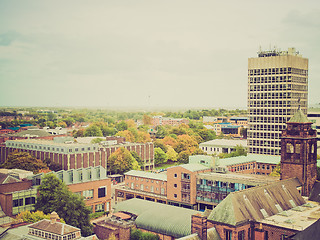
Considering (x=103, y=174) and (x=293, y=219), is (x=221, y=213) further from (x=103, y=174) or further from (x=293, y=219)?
(x=103, y=174)

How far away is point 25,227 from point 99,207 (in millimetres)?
26989

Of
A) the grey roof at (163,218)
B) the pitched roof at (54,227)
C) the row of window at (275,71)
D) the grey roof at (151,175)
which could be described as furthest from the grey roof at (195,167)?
the row of window at (275,71)

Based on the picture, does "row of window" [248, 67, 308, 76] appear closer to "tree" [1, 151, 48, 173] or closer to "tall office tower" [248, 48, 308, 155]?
"tall office tower" [248, 48, 308, 155]

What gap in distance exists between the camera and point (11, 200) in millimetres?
61125

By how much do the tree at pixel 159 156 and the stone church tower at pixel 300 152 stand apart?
7614cm

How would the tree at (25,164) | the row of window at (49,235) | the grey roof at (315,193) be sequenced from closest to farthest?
the row of window at (49,235) < the grey roof at (315,193) < the tree at (25,164)

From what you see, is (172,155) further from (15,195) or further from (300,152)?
(15,195)

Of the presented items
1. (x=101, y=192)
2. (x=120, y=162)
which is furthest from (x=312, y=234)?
(x=120, y=162)

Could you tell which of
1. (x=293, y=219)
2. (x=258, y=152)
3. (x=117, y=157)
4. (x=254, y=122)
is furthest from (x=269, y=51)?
(x=293, y=219)

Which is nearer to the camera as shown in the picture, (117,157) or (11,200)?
(11,200)

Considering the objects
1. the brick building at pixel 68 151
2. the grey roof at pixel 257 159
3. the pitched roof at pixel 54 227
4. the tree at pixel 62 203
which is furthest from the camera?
the brick building at pixel 68 151

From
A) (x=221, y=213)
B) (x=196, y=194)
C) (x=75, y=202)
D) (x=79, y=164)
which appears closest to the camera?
(x=221, y=213)

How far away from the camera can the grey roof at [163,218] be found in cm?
5355

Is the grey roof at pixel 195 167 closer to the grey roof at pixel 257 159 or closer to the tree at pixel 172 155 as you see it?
the grey roof at pixel 257 159
